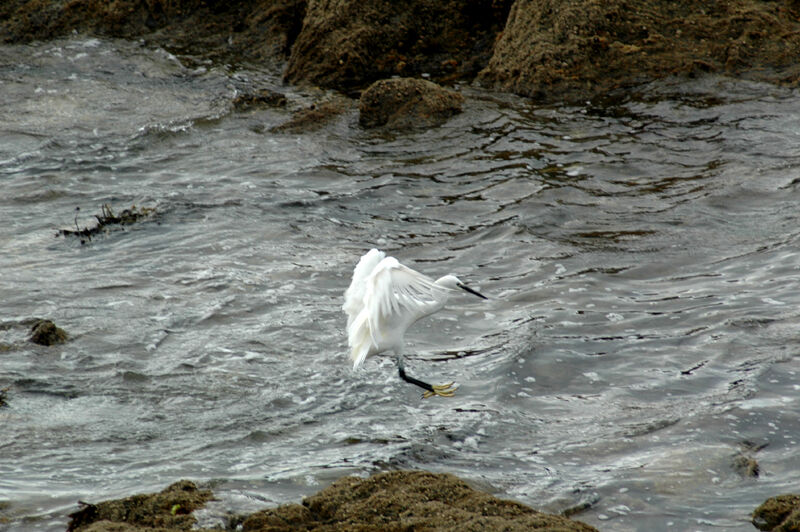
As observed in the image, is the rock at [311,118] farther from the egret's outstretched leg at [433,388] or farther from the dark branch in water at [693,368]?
the dark branch in water at [693,368]

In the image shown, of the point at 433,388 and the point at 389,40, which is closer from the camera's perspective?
the point at 433,388

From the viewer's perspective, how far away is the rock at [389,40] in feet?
37.7

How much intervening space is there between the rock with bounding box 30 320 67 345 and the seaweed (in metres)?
1.95

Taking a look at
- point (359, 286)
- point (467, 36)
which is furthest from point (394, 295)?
point (467, 36)

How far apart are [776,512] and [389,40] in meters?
9.11

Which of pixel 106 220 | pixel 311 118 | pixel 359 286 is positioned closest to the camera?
pixel 359 286

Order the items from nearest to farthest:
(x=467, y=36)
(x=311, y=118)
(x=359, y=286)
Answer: (x=359, y=286) → (x=311, y=118) → (x=467, y=36)

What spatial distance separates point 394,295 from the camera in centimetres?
531

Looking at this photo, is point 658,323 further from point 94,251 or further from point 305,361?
point 94,251

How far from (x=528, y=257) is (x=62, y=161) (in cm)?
544

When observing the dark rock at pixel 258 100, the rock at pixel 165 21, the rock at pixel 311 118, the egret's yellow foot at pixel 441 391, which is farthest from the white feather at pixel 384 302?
the rock at pixel 165 21

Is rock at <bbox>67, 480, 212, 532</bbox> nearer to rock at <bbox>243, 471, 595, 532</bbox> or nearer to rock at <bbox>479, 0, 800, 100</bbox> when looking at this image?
rock at <bbox>243, 471, 595, 532</bbox>

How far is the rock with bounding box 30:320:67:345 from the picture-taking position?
19.2ft

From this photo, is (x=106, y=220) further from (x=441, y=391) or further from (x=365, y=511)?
(x=365, y=511)
